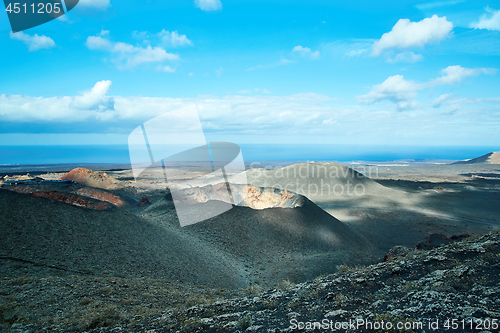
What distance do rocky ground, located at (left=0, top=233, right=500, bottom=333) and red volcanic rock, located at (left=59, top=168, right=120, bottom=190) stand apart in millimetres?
28524

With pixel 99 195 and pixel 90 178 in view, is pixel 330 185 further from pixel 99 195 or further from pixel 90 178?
pixel 90 178

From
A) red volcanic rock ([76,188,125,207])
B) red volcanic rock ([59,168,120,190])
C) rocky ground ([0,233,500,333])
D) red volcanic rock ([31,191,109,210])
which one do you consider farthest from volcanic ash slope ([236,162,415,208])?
rocky ground ([0,233,500,333])

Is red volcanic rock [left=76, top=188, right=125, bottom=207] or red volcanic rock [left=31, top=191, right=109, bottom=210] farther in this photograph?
red volcanic rock [left=76, top=188, right=125, bottom=207]

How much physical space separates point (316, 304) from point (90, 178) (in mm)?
35096

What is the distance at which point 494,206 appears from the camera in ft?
108

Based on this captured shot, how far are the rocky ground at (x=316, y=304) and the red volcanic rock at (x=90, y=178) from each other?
1123 inches

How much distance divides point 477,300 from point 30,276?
10.1 m

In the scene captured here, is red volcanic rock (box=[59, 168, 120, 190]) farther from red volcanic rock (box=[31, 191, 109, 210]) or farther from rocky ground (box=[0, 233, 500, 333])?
rocky ground (box=[0, 233, 500, 333])

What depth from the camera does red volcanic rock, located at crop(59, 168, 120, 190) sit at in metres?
30.1

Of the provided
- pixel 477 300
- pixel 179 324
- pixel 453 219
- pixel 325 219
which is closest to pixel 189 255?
pixel 179 324

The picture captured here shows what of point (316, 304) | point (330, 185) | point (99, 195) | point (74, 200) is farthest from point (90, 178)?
point (330, 185)

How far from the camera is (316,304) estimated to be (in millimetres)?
5035

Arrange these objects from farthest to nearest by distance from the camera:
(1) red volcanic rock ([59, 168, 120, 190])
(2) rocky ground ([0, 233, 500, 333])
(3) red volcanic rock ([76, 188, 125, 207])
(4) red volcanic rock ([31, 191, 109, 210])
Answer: (1) red volcanic rock ([59, 168, 120, 190]), (3) red volcanic rock ([76, 188, 125, 207]), (4) red volcanic rock ([31, 191, 109, 210]), (2) rocky ground ([0, 233, 500, 333])

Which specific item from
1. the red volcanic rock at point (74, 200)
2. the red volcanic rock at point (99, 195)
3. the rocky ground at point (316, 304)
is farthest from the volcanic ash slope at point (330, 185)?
the rocky ground at point (316, 304)
